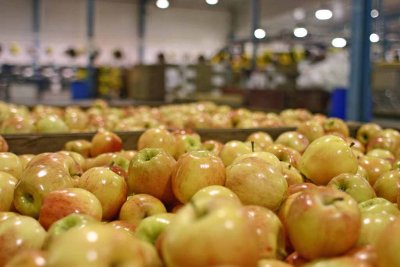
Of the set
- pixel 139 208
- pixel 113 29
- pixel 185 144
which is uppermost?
pixel 113 29

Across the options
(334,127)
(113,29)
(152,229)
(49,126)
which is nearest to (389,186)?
(152,229)

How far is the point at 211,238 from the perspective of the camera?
2.74 ft

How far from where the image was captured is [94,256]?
0.82 m

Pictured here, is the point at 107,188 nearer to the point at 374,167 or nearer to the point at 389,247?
the point at 389,247

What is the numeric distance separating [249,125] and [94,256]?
2.96m

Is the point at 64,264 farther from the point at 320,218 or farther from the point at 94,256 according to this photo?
the point at 320,218

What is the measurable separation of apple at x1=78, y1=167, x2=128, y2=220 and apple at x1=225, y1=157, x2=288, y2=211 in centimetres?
38

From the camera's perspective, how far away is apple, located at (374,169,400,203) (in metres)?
1.71

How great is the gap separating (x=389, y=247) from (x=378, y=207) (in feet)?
1.46


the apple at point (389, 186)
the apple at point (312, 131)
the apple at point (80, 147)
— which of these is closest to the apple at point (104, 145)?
the apple at point (80, 147)

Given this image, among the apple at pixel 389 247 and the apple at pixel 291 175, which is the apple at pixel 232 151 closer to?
the apple at pixel 291 175

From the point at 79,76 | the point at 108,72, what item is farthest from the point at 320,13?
the point at 79,76

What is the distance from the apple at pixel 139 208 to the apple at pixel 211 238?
23.2 inches

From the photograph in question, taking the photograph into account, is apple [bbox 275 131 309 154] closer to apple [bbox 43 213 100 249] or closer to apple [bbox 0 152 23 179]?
apple [bbox 0 152 23 179]
